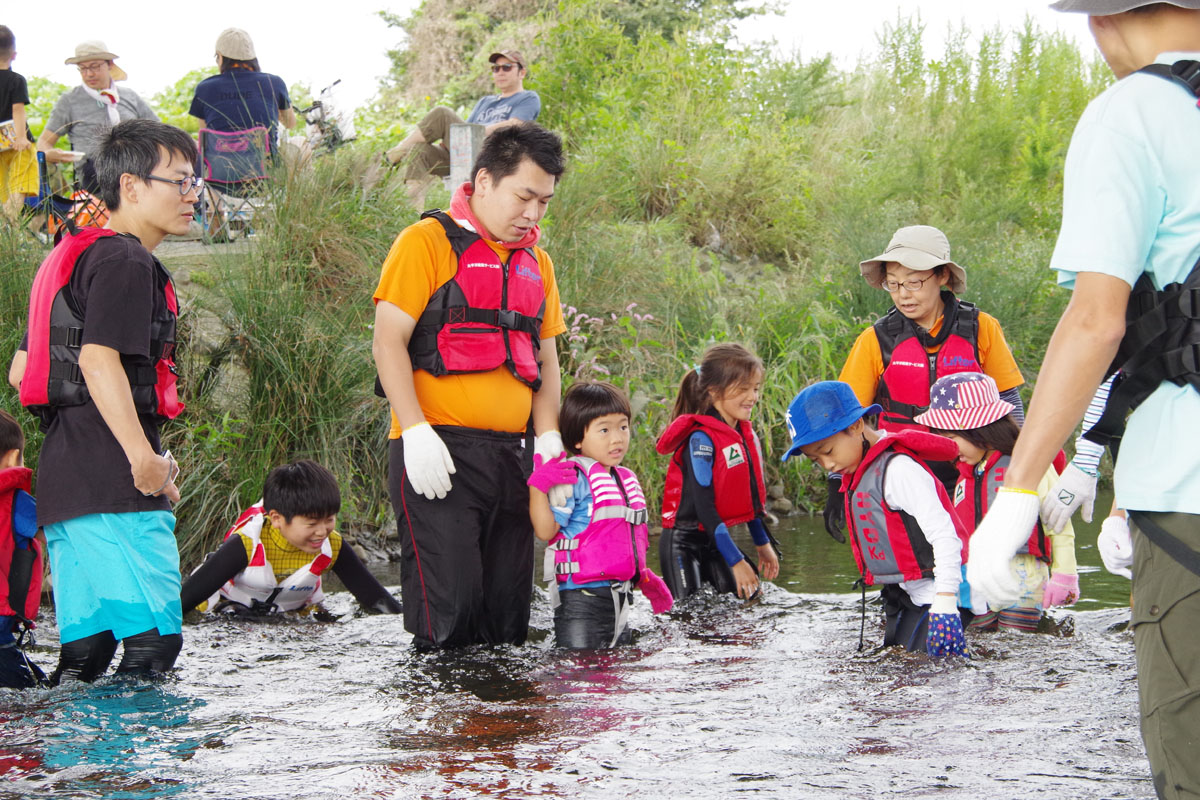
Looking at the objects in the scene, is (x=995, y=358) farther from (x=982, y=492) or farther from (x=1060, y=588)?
(x=1060, y=588)

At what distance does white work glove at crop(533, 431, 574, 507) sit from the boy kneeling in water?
1204 mm

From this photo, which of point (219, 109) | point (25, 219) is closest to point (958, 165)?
point (219, 109)

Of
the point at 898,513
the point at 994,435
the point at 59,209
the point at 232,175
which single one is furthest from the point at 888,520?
the point at 59,209

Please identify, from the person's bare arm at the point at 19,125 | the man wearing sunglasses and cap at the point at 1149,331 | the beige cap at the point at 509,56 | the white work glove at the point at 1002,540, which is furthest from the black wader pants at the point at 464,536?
the beige cap at the point at 509,56

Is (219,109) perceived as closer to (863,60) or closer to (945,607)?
(945,607)

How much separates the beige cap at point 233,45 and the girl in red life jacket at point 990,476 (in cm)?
687

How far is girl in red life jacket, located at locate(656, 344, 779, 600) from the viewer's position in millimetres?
5809

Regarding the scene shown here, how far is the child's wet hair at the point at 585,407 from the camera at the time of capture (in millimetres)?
4949

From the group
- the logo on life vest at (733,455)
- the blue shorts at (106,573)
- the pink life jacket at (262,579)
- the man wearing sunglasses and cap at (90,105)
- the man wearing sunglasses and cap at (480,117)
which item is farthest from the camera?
the man wearing sunglasses and cap at (480,117)

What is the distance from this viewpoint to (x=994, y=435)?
4.76 m

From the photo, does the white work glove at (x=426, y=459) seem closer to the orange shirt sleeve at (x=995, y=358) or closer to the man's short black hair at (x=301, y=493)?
the man's short black hair at (x=301, y=493)

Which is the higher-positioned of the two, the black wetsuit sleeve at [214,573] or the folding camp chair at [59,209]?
the folding camp chair at [59,209]

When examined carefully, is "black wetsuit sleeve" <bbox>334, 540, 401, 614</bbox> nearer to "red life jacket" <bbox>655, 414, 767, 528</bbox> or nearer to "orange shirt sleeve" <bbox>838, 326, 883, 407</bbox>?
"red life jacket" <bbox>655, 414, 767, 528</bbox>

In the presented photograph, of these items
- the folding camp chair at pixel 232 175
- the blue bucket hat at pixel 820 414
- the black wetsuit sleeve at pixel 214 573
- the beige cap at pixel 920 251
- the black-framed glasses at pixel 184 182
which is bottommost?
the black wetsuit sleeve at pixel 214 573
